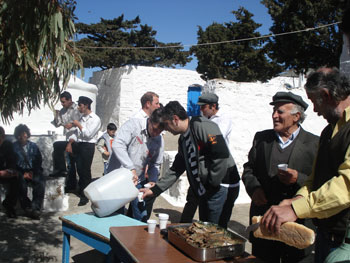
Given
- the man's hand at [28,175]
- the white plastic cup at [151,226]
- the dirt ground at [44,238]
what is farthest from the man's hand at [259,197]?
the man's hand at [28,175]

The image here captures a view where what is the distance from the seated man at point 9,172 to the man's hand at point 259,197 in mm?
3553

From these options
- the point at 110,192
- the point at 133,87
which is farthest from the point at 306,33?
the point at 110,192

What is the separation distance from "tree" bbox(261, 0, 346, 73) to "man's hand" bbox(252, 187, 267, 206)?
15625 mm

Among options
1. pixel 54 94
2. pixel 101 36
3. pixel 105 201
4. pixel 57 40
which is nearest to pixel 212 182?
pixel 105 201

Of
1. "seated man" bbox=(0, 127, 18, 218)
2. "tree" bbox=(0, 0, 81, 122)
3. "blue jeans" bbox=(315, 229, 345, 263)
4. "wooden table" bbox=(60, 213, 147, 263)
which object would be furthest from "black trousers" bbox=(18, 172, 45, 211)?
"blue jeans" bbox=(315, 229, 345, 263)

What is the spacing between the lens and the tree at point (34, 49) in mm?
2232

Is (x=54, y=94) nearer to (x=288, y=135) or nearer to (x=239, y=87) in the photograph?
(x=288, y=135)

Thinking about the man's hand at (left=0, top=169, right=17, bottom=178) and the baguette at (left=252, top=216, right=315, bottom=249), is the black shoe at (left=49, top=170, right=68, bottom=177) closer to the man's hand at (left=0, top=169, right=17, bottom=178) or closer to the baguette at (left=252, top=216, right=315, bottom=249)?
the man's hand at (left=0, top=169, right=17, bottom=178)

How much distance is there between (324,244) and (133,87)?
606 inches

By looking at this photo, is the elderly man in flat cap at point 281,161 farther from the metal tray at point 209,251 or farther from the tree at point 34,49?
Result: the tree at point 34,49

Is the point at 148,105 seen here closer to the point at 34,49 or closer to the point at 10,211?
the point at 34,49

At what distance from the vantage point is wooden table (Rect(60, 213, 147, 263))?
257 cm

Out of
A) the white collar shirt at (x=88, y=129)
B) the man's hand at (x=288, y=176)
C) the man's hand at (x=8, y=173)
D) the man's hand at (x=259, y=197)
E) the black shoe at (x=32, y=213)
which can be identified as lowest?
the black shoe at (x=32, y=213)

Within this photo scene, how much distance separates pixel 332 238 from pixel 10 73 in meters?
2.24
